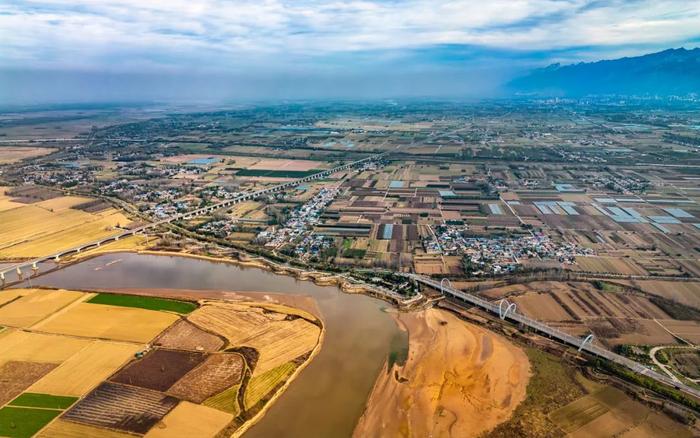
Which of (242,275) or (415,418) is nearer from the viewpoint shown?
(415,418)

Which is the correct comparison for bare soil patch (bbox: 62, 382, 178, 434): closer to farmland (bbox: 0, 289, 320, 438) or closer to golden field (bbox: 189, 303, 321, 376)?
farmland (bbox: 0, 289, 320, 438)

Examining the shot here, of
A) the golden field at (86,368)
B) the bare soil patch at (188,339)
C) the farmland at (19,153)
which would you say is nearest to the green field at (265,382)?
the bare soil patch at (188,339)

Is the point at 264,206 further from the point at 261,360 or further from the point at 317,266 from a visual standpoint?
the point at 261,360

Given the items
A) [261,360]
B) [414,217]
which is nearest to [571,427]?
[261,360]

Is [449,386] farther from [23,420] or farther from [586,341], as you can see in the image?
[23,420]

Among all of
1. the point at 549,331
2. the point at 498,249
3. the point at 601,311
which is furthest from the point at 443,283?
the point at 601,311

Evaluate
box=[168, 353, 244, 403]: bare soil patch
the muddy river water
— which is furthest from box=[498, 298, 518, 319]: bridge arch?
box=[168, 353, 244, 403]: bare soil patch
